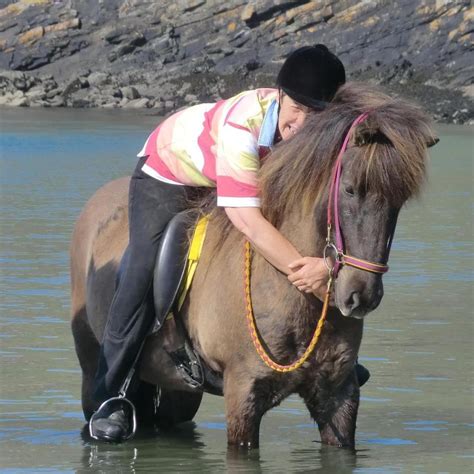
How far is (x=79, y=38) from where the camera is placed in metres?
61.8

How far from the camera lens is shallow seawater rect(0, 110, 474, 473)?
19.5ft

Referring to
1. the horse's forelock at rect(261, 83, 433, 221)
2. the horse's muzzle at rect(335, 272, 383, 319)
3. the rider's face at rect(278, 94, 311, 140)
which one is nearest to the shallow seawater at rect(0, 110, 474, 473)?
the horse's forelock at rect(261, 83, 433, 221)

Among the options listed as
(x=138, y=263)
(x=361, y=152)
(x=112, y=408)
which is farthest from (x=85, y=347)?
(x=361, y=152)

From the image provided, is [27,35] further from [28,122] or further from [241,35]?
[28,122]

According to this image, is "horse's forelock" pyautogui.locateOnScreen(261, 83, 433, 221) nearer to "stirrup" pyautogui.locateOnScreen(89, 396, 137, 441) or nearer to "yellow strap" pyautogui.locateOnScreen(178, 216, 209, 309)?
"yellow strap" pyautogui.locateOnScreen(178, 216, 209, 309)

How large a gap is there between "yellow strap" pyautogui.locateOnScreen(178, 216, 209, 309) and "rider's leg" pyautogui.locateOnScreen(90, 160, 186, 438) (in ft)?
0.47

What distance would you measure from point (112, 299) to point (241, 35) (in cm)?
5102

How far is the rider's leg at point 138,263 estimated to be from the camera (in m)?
5.61

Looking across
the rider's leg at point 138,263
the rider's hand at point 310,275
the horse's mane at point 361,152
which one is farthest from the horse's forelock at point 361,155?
the rider's leg at point 138,263

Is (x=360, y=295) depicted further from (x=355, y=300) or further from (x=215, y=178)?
(x=215, y=178)

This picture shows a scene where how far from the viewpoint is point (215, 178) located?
5.43 m

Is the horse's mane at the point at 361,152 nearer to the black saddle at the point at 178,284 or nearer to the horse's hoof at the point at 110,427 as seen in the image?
the black saddle at the point at 178,284

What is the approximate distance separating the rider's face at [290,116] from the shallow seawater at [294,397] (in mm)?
566

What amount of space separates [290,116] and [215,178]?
0.48 m
